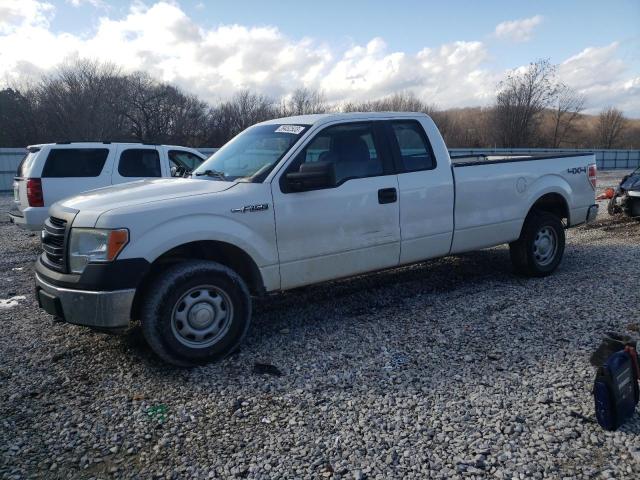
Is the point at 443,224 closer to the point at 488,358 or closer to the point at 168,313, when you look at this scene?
the point at 488,358

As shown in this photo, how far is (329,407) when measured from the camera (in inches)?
130

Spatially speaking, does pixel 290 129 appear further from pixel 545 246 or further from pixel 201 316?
pixel 545 246

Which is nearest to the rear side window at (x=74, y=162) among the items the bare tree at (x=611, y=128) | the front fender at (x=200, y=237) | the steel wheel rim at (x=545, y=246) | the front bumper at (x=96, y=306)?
the front bumper at (x=96, y=306)

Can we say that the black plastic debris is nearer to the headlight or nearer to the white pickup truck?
the white pickup truck

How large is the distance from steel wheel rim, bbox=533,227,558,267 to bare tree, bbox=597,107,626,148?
61.9m

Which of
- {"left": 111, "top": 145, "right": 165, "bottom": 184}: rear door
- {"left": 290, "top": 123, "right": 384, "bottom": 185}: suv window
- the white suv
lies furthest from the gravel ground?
{"left": 111, "top": 145, "right": 165, "bottom": 184}: rear door

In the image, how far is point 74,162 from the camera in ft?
28.9

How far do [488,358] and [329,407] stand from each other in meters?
1.46

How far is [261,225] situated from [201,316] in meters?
0.89

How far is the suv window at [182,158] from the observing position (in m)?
9.94

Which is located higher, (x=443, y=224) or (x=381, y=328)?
(x=443, y=224)

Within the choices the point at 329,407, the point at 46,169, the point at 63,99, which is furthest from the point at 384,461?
the point at 63,99

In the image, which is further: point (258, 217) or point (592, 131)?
point (592, 131)

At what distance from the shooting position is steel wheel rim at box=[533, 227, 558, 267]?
619cm
